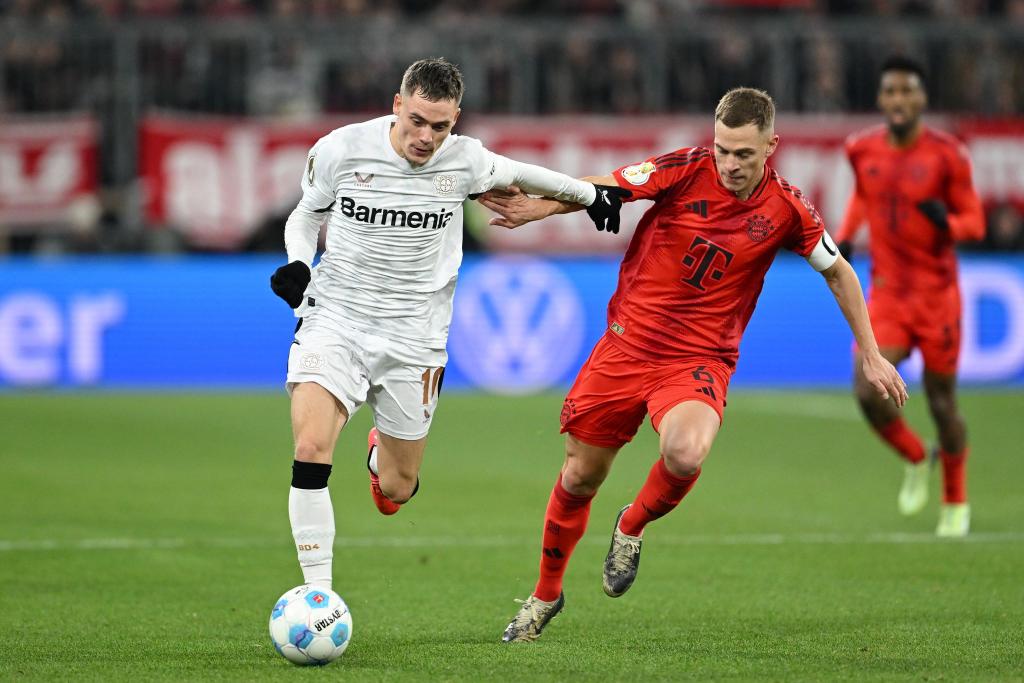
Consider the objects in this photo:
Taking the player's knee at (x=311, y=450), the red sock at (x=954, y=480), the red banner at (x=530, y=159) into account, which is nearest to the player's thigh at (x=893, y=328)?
the red sock at (x=954, y=480)

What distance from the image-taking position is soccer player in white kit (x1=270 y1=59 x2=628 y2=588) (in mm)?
6242

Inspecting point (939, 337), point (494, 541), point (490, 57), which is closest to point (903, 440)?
point (939, 337)

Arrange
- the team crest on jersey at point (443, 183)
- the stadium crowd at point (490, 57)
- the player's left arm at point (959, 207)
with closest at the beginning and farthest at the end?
the team crest on jersey at point (443, 183), the player's left arm at point (959, 207), the stadium crowd at point (490, 57)

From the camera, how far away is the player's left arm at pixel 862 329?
630cm

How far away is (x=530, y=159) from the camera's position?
17.8 m

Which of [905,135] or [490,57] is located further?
[490,57]

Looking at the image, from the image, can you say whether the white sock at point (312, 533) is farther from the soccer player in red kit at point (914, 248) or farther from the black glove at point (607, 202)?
the soccer player in red kit at point (914, 248)

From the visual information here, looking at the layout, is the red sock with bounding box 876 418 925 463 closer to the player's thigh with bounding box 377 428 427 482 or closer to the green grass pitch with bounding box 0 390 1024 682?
the green grass pitch with bounding box 0 390 1024 682

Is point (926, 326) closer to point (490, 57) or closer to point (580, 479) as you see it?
point (580, 479)

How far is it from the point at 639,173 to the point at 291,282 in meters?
1.60

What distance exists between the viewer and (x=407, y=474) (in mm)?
7301

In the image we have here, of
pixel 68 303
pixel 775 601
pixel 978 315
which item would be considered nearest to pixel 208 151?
pixel 68 303

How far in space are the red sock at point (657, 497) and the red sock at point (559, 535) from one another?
19 cm

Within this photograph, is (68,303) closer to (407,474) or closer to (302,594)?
(407,474)
